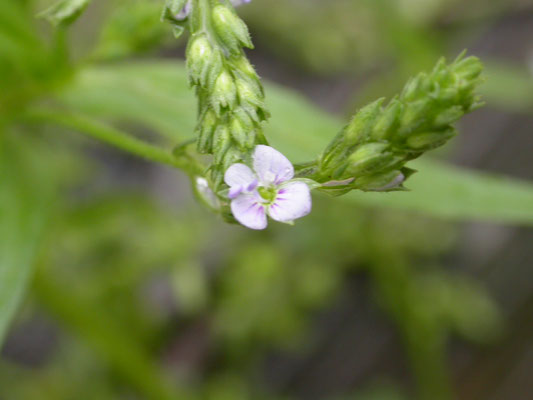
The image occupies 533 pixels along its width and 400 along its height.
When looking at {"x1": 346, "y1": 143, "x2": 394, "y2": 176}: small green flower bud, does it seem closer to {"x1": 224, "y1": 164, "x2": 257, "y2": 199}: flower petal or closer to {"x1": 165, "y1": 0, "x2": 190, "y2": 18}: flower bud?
{"x1": 224, "y1": 164, "x2": 257, "y2": 199}: flower petal

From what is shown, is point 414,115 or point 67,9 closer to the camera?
point 414,115

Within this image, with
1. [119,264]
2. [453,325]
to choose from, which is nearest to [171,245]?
[119,264]

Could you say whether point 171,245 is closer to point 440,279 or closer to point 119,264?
point 119,264

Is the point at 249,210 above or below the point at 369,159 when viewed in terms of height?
below

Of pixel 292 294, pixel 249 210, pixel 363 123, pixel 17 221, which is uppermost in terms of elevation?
pixel 363 123

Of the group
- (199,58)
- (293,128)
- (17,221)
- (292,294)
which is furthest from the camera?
(292,294)

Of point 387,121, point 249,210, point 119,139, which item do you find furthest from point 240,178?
point 119,139

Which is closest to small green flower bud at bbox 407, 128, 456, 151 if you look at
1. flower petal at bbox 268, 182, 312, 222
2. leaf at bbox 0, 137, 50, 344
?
flower petal at bbox 268, 182, 312, 222

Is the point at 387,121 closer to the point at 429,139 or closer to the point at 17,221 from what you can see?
the point at 429,139
